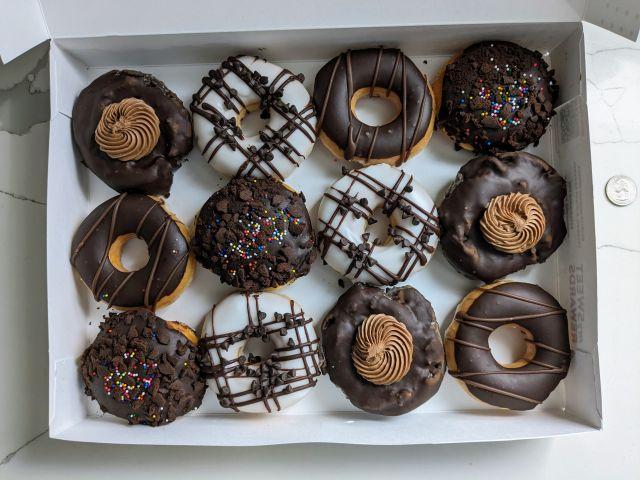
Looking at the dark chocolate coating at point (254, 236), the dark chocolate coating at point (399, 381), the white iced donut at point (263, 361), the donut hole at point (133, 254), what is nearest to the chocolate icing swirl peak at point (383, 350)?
the dark chocolate coating at point (399, 381)

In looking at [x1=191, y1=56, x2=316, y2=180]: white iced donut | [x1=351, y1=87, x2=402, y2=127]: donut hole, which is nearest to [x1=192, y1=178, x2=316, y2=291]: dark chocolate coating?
[x1=191, y1=56, x2=316, y2=180]: white iced donut

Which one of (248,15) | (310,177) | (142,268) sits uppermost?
(248,15)

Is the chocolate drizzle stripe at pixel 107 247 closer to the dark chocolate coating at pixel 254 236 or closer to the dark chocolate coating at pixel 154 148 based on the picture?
the dark chocolate coating at pixel 154 148

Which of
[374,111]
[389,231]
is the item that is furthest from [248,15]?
[389,231]

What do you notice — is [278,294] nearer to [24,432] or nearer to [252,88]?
[252,88]

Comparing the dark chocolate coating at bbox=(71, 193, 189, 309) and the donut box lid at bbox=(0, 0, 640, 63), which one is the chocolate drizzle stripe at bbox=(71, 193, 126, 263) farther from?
the donut box lid at bbox=(0, 0, 640, 63)

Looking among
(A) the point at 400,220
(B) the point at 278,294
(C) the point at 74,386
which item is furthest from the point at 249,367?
(A) the point at 400,220

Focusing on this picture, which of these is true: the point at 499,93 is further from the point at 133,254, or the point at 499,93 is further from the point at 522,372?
the point at 133,254
